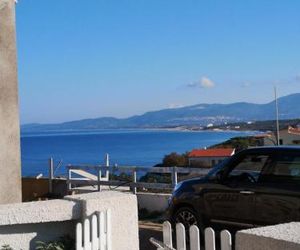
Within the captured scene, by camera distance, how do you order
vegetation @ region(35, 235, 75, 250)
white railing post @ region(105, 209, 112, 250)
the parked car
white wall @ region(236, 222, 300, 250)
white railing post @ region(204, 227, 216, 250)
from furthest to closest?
1. the parked car
2. vegetation @ region(35, 235, 75, 250)
3. white railing post @ region(105, 209, 112, 250)
4. white railing post @ region(204, 227, 216, 250)
5. white wall @ region(236, 222, 300, 250)

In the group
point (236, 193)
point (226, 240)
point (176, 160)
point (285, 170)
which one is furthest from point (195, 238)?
point (176, 160)

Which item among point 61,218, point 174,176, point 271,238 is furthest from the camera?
point 174,176

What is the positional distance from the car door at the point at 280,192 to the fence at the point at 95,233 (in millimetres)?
3522

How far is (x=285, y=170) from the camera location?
8.72 m

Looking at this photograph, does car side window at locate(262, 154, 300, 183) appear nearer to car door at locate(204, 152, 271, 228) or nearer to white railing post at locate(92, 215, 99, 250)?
car door at locate(204, 152, 271, 228)

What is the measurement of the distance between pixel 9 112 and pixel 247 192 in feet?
11.8

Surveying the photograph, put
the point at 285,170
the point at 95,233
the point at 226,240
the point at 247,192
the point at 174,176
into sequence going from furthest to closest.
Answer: the point at 174,176
the point at 247,192
the point at 285,170
the point at 95,233
the point at 226,240

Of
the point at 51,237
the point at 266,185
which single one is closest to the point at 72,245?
the point at 51,237

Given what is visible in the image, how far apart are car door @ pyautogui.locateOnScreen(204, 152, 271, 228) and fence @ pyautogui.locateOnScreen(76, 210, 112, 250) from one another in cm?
363

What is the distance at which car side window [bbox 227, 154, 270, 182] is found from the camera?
904 cm

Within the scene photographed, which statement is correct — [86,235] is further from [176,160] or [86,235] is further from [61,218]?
[176,160]

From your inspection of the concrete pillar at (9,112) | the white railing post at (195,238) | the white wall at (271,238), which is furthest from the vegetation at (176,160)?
the white wall at (271,238)

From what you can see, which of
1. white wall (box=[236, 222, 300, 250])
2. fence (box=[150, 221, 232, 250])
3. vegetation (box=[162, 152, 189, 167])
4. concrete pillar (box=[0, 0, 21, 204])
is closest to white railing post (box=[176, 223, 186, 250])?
fence (box=[150, 221, 232, 250])

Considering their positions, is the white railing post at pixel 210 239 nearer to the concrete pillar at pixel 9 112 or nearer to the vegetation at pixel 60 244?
the vegetation at pixel 60 244
